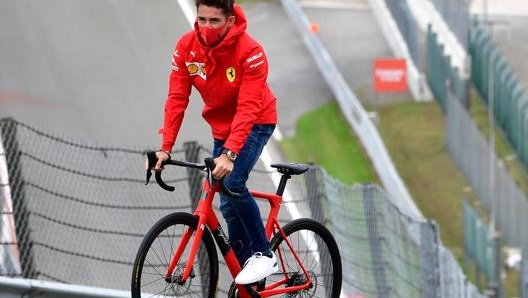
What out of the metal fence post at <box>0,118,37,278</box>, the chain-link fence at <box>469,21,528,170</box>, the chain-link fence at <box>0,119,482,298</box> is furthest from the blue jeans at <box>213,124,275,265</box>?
the chain-link fence at <box>469,21,528,170</box>

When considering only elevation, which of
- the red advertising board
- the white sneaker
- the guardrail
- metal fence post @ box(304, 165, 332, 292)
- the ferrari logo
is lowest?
the red advertising board

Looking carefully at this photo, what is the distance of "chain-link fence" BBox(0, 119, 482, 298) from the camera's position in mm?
8844

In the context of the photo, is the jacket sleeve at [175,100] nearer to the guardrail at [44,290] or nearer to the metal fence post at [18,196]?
the guardrail at [44,290]

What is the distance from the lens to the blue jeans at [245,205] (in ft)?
22.1

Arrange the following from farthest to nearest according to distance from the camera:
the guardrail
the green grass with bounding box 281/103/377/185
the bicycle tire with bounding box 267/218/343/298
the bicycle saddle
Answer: the green grass with bounding box 281/103/377/185 < the guardrail < the bicycle tire with bounding box 267/218/343/298 < the bicycle saddle

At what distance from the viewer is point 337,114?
37062 millimetres

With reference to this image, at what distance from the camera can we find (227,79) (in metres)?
6.56

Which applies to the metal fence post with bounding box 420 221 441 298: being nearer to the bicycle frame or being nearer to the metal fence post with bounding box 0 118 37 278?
the bicycle frame

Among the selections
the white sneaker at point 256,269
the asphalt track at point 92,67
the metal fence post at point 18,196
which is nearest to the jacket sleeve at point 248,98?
the white sneaker at point 256,269

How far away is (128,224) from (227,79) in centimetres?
335

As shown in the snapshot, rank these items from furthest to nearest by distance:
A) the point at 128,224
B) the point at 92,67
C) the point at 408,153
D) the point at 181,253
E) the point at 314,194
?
the point at 408,153 < the point at 92,67 < the point at 128,224 < the point at 314,194 < the point at 181,253

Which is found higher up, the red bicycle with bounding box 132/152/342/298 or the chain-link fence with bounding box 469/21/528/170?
the red bicycle with bounding box 132/152/342/298

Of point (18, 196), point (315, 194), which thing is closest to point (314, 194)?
point (315, 194)

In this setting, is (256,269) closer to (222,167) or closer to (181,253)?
(181,253)
